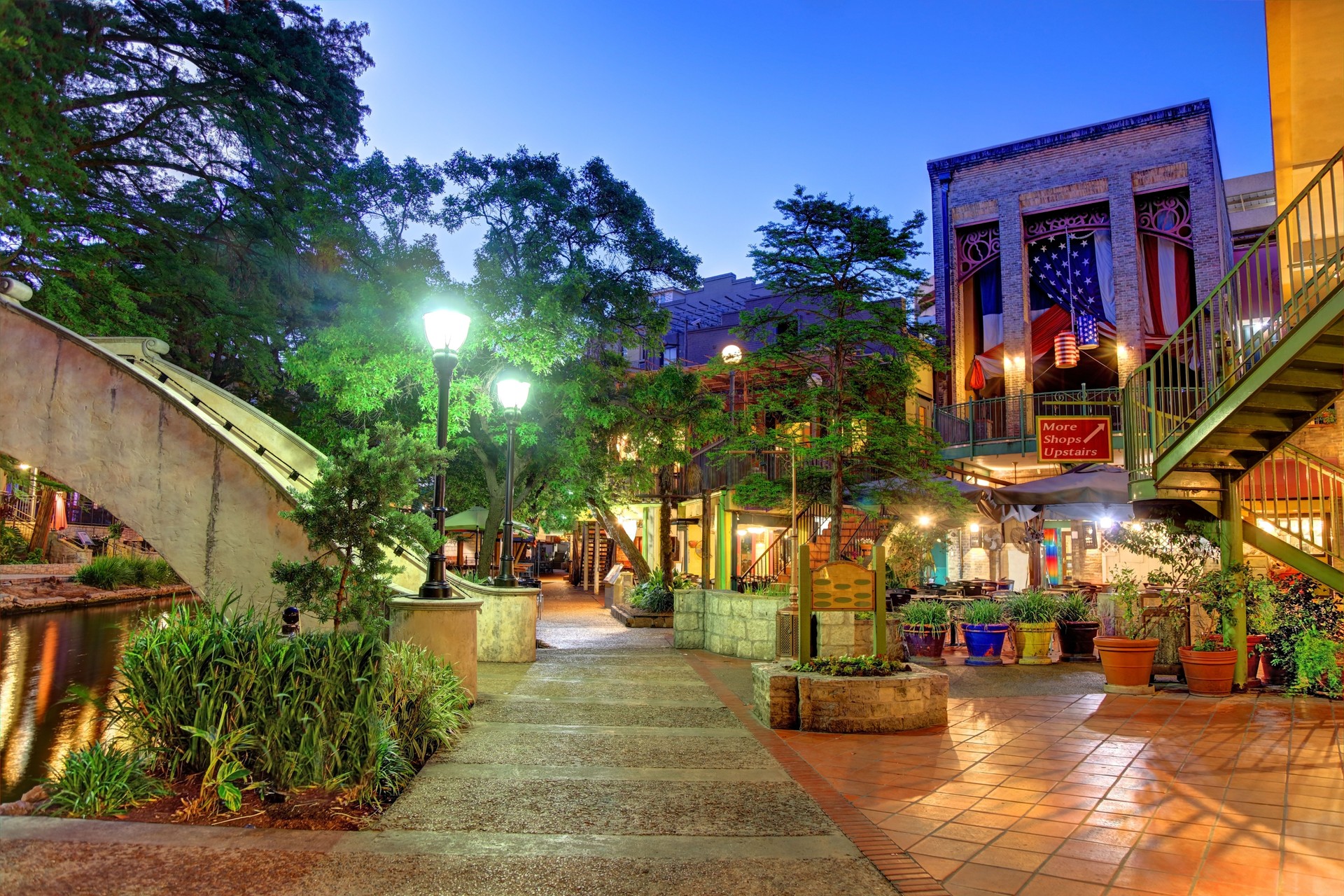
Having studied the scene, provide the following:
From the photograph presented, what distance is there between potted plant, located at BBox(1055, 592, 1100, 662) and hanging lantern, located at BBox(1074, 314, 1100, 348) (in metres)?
10.1

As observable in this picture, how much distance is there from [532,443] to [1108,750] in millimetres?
11449

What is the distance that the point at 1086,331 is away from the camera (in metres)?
20.8

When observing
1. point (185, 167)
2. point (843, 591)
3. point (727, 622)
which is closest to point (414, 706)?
point (843, 591)

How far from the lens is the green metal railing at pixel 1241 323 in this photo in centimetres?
748

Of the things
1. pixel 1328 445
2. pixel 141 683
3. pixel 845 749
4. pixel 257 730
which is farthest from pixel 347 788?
pixel 1328 445

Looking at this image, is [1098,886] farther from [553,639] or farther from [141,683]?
[553,639]

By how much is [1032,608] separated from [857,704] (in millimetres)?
6130

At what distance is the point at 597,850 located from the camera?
14.6 feet

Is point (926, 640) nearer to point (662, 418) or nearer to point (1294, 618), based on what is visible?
point (1294, 618)

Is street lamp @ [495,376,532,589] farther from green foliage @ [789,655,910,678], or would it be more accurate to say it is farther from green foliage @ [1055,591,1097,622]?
green foliage @ [1055,591,1097,622]

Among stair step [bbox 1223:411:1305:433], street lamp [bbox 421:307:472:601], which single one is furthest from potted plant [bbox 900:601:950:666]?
Answer: street lamp [bbox 421:307:472:601]

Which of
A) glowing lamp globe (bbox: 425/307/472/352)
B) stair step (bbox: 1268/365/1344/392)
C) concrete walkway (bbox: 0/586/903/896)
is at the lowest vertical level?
concrete walkway (bbox: 0/586/903/896)

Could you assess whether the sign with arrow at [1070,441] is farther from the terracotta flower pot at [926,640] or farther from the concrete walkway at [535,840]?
the concrete walkway at [535,840]

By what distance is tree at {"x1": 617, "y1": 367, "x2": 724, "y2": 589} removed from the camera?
1739 cm
